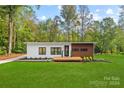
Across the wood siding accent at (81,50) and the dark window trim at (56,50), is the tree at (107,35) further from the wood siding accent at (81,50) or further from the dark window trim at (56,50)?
the dark window trim at (56,50)

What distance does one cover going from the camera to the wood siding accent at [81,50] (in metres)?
18.7

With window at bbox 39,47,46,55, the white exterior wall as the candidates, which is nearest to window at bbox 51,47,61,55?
the white exterior wall

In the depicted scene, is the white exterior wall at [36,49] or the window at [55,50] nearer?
the white exterior wall at [36,49]

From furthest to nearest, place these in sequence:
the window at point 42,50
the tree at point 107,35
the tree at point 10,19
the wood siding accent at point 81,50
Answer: the window at point 42,50
the wood siding accent at point 81,50
the tree at point 10,19
the tree at point 107,35

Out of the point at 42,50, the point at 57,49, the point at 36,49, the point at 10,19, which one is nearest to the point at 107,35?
the point at 57,49

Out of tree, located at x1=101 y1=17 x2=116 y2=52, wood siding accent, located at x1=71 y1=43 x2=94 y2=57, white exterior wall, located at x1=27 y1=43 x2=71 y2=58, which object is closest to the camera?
tree, located at x1=101 y1=17 x2=116 y2=52

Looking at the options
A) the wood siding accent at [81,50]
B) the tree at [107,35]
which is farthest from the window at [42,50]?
the tree at [107,35]

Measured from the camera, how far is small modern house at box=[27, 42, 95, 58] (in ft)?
62.7

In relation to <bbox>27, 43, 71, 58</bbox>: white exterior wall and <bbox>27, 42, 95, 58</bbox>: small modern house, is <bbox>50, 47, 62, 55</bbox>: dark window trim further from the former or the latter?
<bbox>27, 43, 71, 58</bbox>: white exterior wall

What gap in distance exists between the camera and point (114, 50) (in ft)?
58.1

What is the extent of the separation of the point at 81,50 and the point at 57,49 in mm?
1641

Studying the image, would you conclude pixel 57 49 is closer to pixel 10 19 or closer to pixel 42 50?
pixel 42 50

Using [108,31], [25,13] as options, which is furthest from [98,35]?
[25,13]
